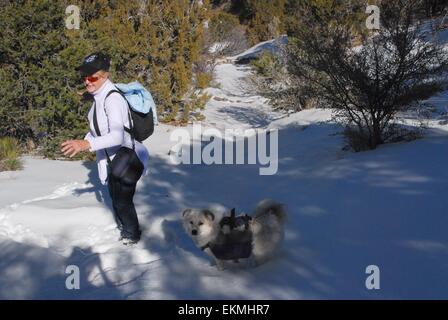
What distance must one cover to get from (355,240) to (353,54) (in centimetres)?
392

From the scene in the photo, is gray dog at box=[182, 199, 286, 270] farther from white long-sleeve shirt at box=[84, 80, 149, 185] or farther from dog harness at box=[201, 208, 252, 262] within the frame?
white long-sleeve shirt at box=[84, 80, 149, 185]

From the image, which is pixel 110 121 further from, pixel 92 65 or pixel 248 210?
pixel 248 210

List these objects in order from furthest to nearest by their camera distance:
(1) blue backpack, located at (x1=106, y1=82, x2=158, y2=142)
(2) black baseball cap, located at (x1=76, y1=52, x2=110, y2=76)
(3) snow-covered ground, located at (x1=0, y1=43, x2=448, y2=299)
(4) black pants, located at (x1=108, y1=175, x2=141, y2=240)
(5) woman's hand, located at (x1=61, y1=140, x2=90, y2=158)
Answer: (4) black pants, located at (x1=108, y1=175, x2=141, y2=240)
(1) blue backpack, located at (x1=106, y1=82, x2=158, y2=142)
(2) black baseball cap, located at (x1=76, y1=52, x2=110, y2=76)
(5) woman's hand, located at (x1=61, y1=140, x2=90, y2=158)
(3) snow-covered ground, located at (x1=0, y1=43, x2=448, y2=299)

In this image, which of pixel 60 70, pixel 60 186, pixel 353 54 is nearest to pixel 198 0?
pixel 60 70

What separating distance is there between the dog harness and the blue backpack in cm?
104

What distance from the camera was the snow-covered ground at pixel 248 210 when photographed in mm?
3162

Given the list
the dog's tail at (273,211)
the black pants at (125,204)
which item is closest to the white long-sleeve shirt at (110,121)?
the black pants at (125,204)

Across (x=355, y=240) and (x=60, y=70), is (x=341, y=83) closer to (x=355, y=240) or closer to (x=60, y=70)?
(x=355, y=240)

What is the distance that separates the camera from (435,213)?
12.9 ft

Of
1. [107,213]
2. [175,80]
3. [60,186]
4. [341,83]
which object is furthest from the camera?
[175,80]

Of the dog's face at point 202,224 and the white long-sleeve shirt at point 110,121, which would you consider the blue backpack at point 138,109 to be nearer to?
the white long-sleeve shirt at point 110,121

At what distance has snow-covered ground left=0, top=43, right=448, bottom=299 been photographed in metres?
3.16

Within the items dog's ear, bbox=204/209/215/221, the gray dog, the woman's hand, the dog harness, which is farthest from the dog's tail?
the woman's hand

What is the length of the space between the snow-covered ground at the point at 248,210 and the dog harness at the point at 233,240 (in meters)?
0.16
